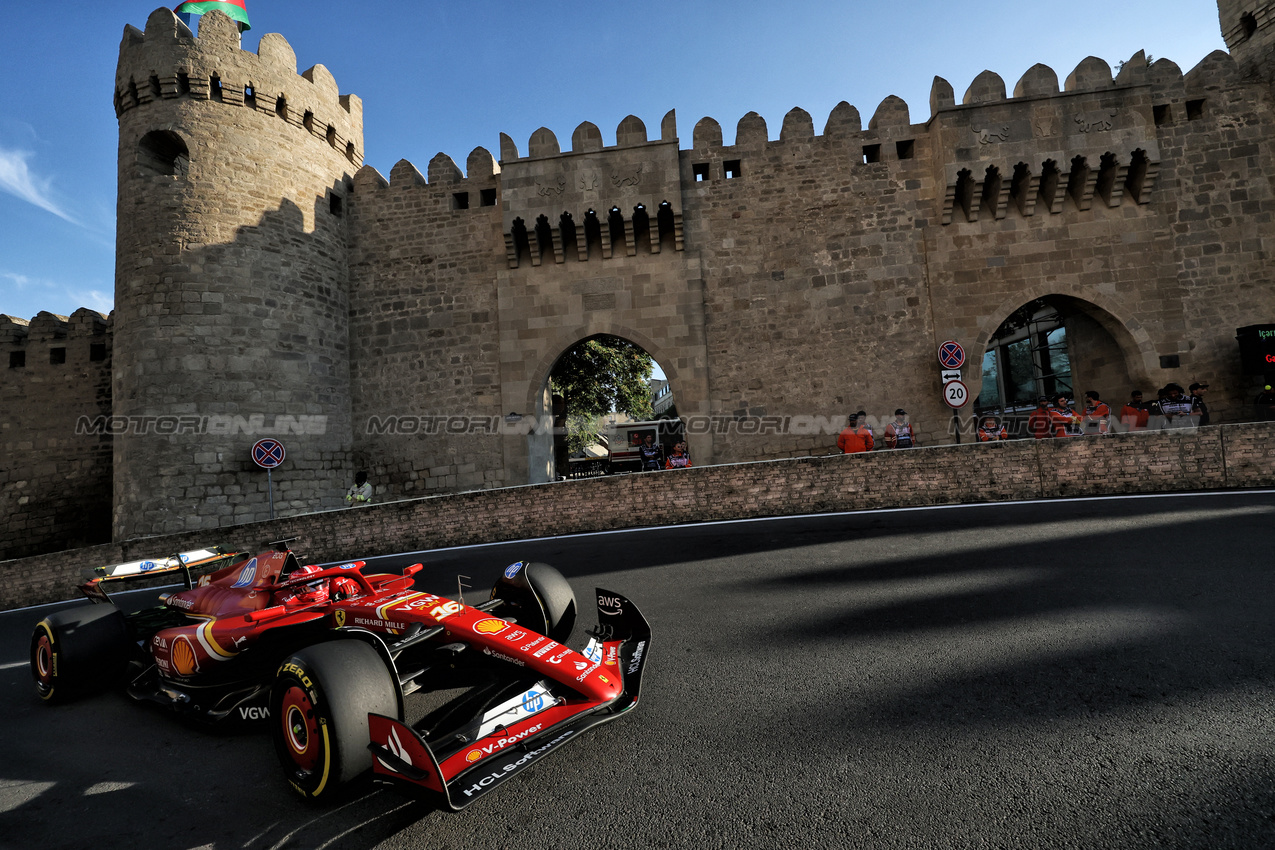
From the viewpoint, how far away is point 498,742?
2.24 meters

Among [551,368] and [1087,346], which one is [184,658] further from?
[1087,346]

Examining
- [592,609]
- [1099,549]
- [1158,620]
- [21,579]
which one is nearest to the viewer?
[1158,620]

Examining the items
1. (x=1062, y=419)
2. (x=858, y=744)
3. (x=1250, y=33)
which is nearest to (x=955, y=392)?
(x=1062, y=419)

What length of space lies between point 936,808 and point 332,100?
18624 millimetres

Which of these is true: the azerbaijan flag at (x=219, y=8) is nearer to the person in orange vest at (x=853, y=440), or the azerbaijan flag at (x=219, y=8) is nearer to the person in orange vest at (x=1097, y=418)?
the person in orange vest at (x=853, y=440)

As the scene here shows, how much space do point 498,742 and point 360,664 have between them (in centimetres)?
66

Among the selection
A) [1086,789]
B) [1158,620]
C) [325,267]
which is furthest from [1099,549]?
[325,267]

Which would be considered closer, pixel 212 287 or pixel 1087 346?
pixel 212 287

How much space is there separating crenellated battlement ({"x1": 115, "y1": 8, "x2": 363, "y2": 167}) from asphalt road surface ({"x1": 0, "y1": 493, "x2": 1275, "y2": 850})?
13.4 m

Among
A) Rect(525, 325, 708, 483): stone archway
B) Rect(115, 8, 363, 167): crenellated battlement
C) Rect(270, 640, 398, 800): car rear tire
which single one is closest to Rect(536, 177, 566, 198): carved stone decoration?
Rect(525, 325, 708, 483): stone archway

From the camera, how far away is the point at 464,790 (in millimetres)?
1996

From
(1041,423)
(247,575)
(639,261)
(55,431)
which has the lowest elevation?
(247,575)

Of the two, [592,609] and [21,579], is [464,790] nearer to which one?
[592,609]

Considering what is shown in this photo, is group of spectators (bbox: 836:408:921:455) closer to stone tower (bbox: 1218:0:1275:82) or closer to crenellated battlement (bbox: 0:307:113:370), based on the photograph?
stone tower (bbox: 1218:0:1275:82)
